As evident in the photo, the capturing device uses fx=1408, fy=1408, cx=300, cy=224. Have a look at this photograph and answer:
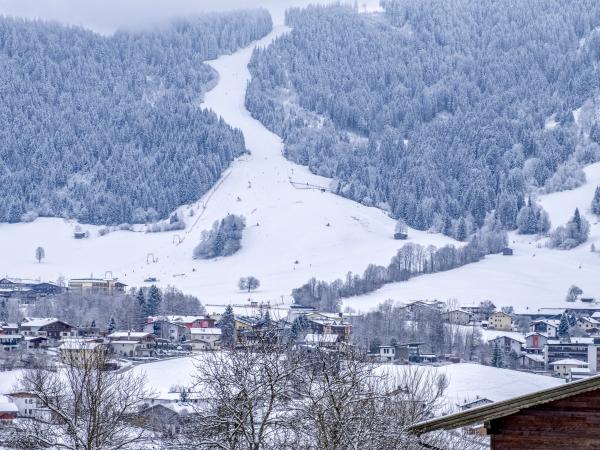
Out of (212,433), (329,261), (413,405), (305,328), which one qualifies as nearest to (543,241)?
(329,261)

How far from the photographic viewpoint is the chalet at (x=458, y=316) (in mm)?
135000

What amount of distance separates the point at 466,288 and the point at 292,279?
2276cm

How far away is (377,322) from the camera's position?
420ft

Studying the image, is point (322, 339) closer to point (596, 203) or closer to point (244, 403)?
point (244, 403)

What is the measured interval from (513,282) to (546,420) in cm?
14841

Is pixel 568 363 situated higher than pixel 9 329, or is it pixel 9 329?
pixel 9 329

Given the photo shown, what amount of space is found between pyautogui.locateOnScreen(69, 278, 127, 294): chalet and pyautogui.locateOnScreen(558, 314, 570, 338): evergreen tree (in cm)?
5061

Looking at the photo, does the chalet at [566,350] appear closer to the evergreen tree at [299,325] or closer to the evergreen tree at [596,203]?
the evergreen tree at [299,325]

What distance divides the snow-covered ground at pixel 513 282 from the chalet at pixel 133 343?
29.2m

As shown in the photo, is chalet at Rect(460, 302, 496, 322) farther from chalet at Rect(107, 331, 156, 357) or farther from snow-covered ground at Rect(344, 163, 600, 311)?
chalet at Rect(107, 331, 156, 357)

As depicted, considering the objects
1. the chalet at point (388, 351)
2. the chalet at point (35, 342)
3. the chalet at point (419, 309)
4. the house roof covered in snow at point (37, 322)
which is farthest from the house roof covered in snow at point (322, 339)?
the chalet at point (419, 309)

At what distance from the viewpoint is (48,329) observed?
122 meters

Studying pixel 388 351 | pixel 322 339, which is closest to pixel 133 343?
pixel 388 351

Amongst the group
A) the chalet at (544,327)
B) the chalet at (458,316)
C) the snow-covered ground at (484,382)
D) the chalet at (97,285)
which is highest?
the chalet at (97,285)
